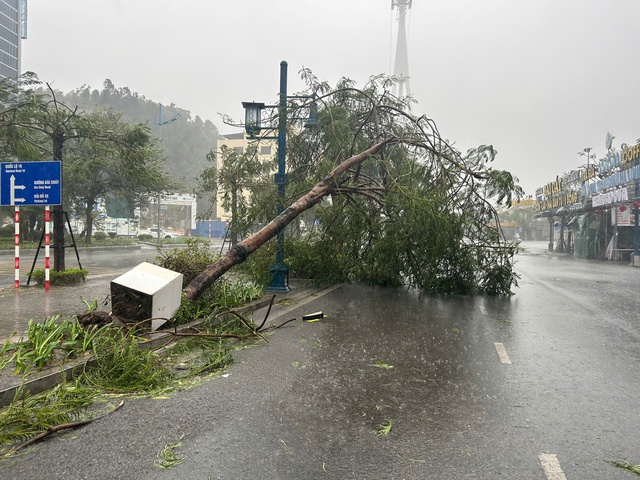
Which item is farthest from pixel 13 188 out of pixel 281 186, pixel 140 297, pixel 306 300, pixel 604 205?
pixel 604 205

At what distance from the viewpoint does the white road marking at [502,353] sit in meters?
6.11

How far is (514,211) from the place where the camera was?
9744 cm

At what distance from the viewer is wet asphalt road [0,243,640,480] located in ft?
10.7

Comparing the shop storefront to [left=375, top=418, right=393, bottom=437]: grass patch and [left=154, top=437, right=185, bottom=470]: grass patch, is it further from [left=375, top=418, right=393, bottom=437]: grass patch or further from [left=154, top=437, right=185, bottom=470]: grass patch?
[left=154, top=437, right=185, bottom=470]: grass patch

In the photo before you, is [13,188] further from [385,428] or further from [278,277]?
[385,428]

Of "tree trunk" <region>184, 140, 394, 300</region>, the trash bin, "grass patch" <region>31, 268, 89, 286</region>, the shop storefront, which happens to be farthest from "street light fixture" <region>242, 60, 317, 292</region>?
the shop storefront

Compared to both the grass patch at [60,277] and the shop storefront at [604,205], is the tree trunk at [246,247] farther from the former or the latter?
the shop storefront at [604,205]

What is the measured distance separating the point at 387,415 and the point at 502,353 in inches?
A: 114

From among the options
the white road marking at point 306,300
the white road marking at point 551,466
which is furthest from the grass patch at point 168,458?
the white road marking at point 306,300

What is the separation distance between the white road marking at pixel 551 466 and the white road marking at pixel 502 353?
270 centimetres

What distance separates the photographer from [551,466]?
329cm

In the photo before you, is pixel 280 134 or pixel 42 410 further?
pixel 280 134

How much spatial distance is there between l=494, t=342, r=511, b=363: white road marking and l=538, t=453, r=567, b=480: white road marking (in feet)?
8.85

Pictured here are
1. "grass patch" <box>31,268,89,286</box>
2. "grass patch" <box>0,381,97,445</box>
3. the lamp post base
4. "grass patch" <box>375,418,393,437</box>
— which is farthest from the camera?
"grass patch" <box>31,268,89,286</box>
